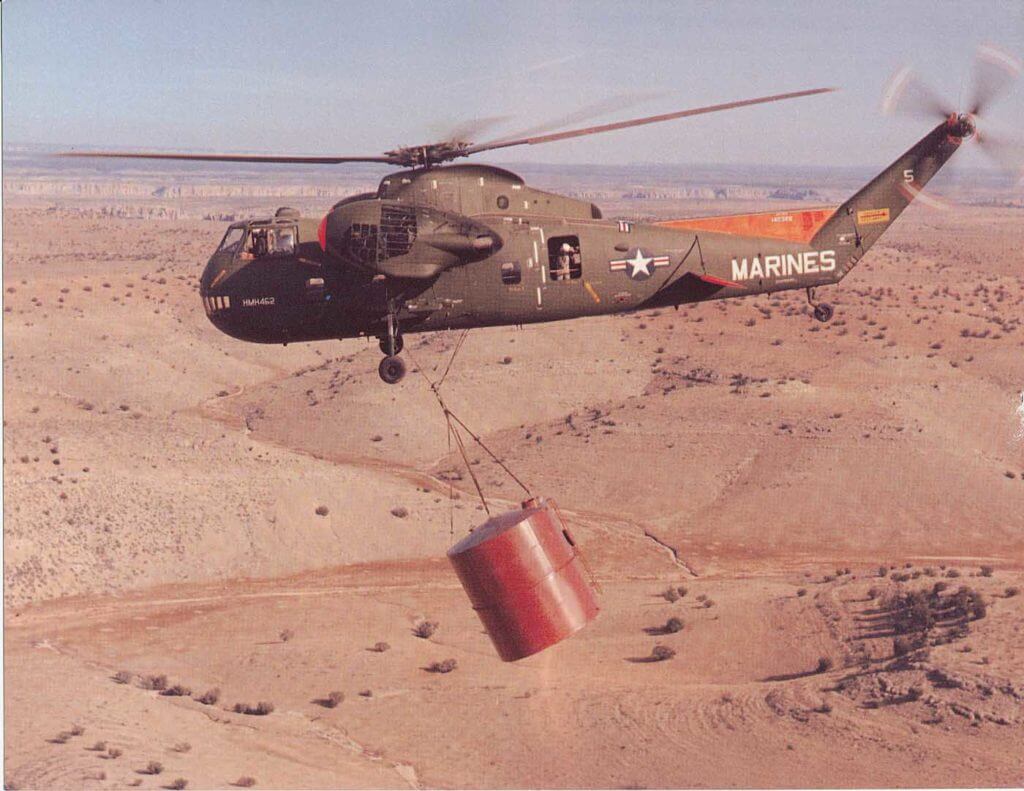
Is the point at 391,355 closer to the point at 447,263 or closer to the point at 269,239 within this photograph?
the point at 447,263

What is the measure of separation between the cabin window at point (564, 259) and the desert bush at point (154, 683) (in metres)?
20.0

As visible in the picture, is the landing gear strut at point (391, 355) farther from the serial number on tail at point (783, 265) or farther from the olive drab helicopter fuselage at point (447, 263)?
the serial number on tail at point (783, 265)

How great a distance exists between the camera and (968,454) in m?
54.5

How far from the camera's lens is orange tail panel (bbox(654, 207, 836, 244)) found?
76.4 ft

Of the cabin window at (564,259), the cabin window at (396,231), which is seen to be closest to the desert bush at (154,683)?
the cabin window at (396,231)

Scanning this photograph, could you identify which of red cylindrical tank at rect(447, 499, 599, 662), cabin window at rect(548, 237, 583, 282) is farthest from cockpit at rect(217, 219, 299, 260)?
red cylindrical tank at rect(447, 499, 599, 662)

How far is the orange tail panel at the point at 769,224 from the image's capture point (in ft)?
76.4

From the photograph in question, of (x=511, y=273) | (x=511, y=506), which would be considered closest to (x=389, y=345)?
(x=511, y=273)

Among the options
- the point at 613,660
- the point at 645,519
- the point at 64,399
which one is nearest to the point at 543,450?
the point at 645,519

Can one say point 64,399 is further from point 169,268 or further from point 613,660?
point 169,268

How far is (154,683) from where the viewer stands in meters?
34.9

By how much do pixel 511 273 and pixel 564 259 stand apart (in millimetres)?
1077

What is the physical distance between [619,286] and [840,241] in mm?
5064

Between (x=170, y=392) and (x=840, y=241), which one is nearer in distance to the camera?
(x=840, y=241)
